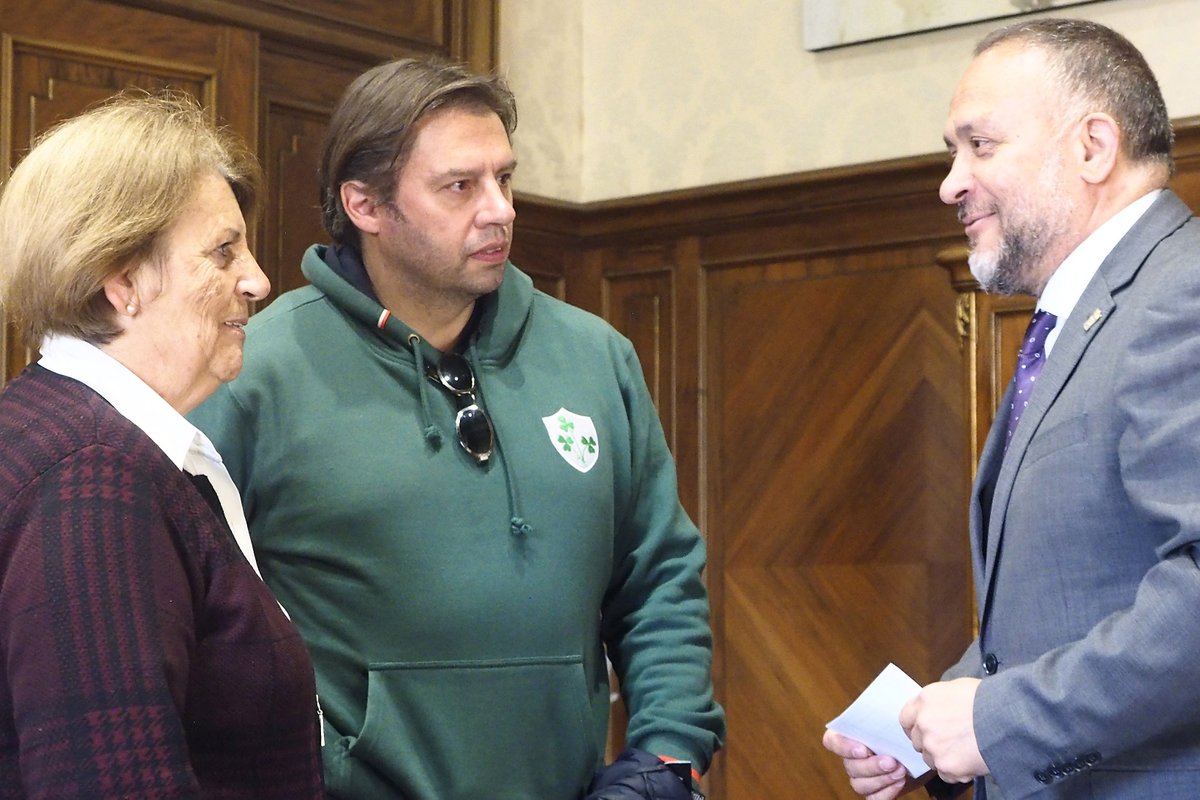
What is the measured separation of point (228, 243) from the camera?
194cm

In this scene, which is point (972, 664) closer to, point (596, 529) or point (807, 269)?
point (596, 529)

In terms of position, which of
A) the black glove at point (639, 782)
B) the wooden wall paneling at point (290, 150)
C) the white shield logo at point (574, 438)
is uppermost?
the wooden wall paneling at point (290, 150)

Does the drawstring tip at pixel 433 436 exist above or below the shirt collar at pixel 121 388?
below

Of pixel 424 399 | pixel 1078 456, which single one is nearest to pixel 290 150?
pixel 424 399

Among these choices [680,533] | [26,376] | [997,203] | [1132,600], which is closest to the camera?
[26,376]

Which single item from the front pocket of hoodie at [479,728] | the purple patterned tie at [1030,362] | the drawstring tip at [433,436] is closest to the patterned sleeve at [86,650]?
the front pocket of hoodie at [479,728]

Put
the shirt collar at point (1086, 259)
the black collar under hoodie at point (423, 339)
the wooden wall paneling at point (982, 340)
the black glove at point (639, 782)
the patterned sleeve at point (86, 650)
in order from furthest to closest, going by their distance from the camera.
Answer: the wooden wall paneling at point (982, 340) → the black collar under hoodie at point (423, 339) → the black glove at point (639, 782) → the shirt collar at point (1086, 259) → the patterned sleeve at point (86, 650)

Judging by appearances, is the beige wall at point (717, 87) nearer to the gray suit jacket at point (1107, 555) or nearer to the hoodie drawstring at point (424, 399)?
the gray suit jacket at point (1107, 555)

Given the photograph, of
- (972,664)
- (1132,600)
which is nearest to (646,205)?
(972,664)

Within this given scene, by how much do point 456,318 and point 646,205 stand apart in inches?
107

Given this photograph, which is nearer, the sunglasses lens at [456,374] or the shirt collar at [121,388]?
the shirt collar at [121,388]

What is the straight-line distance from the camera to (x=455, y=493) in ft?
7.68

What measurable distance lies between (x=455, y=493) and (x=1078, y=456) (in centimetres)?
92

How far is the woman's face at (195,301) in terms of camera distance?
183cm
